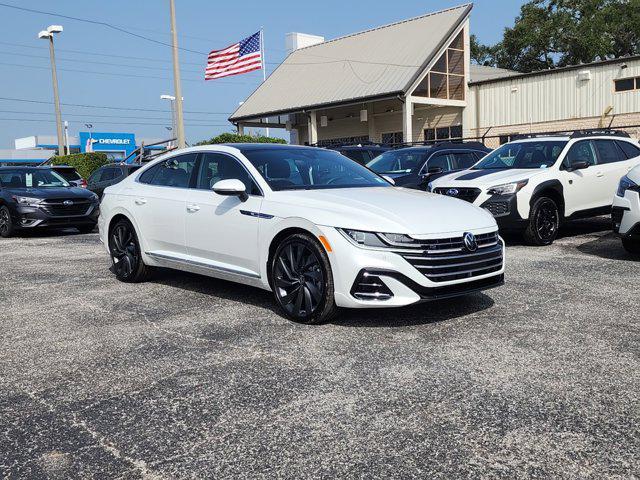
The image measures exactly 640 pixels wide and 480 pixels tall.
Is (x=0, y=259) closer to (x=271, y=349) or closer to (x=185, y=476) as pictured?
(x=271, y=349)

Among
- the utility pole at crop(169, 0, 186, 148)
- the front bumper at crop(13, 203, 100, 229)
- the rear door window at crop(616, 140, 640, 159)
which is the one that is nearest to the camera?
the rear door window at crop(616, 140, 640, 159)

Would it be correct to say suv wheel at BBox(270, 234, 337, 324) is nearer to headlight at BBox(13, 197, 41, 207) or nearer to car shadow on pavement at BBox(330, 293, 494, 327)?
car shadow on pavement at BBox(330, 293, 494, 327)

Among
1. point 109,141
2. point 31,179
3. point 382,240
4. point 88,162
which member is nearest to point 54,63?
point 88,162

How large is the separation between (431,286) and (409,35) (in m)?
27.8

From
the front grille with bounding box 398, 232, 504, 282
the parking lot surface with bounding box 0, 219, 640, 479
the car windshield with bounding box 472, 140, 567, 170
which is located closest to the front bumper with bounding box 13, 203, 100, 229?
the parking lot surface with bounding box 0, 219, 640, 479

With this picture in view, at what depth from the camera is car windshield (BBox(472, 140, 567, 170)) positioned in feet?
33.9

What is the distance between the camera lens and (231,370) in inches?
168

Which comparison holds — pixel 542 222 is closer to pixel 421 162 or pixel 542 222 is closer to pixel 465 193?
pixel 465 193

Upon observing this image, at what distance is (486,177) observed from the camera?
996 centimetres

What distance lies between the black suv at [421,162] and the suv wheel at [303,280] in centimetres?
659

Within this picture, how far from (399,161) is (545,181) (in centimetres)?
346

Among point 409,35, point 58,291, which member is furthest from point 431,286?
point 409,35

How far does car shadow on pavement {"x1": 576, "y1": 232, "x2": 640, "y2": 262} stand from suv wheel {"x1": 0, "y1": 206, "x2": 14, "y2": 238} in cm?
1094

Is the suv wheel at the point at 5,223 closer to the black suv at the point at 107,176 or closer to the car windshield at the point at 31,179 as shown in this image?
the car windshield at the point at 31,179
